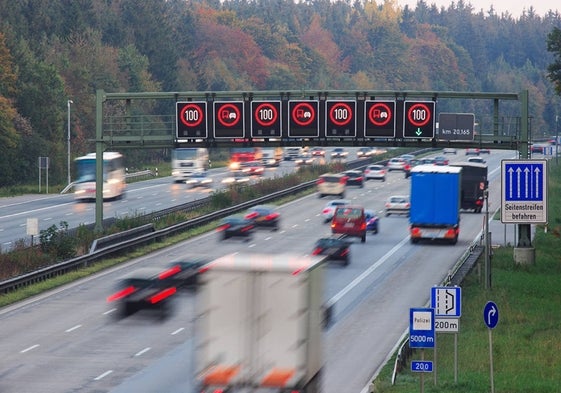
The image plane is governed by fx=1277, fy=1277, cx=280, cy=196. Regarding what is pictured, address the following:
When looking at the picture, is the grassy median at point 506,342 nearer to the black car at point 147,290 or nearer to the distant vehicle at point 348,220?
the black car at point 147,290

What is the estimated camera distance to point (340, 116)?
196ft

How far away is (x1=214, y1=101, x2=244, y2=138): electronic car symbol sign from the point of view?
6022 cm

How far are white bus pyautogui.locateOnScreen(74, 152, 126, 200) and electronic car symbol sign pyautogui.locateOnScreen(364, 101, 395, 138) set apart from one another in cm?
3001

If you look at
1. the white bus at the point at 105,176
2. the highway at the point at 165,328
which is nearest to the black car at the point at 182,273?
the highway at the point at 165,328

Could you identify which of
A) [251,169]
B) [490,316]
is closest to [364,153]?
[251,169]

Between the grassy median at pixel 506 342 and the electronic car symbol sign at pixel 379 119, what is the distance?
A: 7746 millimetres

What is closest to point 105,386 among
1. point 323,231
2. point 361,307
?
point 361,307

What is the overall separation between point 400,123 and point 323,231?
50.5ft

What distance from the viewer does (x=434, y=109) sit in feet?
196

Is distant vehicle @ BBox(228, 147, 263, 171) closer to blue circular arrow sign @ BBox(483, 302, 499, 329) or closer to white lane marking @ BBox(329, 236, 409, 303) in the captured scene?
white lane marking @ BBox(329, 236, 409, 303)

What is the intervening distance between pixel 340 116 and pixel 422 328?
31.1 m

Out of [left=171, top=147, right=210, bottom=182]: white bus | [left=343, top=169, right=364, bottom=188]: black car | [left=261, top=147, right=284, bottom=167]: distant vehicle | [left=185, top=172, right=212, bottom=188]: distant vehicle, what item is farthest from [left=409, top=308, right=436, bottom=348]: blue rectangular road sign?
[left=261, top=147, right=284, bottom=167]: distant vehicle

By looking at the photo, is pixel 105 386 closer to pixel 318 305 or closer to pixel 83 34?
pixel 318 305

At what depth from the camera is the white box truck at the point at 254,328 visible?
71.1 ft
